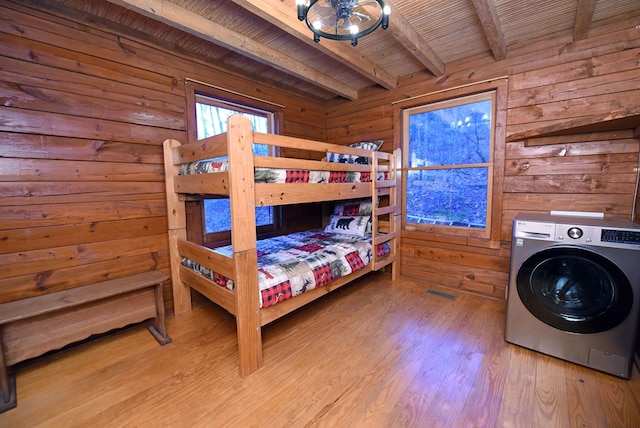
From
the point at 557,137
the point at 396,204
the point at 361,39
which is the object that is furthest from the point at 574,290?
the point at 361,39

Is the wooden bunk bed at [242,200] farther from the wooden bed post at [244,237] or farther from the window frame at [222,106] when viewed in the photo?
the window frame at [222,106]

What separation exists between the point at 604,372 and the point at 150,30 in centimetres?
374

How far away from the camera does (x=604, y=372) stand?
156 centimetres

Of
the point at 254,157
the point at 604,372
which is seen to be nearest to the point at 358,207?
the point at 254,157

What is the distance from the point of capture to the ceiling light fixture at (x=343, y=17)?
1.19 metres

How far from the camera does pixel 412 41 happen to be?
2.08 m

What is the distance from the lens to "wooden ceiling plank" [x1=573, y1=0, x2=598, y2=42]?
5.56 feet

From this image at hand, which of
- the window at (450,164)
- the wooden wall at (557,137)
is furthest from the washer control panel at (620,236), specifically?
the window at (450,164)

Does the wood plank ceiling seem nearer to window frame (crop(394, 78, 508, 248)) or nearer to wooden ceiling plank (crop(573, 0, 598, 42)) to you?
wooden ceiling plank (crop(573, 0, 598, 42))

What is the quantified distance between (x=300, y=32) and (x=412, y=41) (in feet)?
2.87

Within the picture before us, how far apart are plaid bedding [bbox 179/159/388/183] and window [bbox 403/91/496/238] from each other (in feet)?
3.20

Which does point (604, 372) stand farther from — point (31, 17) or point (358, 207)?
point (31, 17)

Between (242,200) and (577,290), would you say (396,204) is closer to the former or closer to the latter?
(577,290)

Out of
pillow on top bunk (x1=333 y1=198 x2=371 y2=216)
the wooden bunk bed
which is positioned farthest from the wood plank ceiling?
pillow on top bunk (x1=333 y1=198 x2=371 y2=216)
